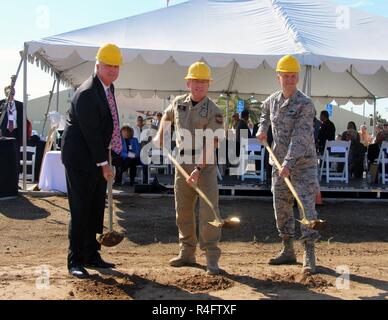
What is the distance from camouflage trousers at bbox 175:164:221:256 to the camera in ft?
17.1

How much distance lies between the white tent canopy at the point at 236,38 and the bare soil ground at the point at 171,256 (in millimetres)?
2864

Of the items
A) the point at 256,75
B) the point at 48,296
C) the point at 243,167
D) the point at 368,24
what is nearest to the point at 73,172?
the point at 48,296

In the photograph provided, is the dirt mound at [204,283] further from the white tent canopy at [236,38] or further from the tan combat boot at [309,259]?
the white tent canopy at [236,38]

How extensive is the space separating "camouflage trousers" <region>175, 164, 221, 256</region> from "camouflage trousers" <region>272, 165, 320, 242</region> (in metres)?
0.67

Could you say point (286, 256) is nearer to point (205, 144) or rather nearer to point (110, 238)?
point (205, 144)

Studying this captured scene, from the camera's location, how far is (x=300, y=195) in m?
5.18

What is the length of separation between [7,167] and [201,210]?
18.7 ft

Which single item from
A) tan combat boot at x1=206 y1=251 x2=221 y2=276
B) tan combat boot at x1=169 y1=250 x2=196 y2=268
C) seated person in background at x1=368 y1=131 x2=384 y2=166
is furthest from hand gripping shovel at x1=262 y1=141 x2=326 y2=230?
seated person in background at x1=368 y1=131 x2=384 y2=166

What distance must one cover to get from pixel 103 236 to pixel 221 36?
24.3 feet

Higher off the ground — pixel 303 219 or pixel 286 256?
pixel 303 219

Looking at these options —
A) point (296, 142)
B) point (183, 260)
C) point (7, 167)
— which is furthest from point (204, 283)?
point (7, 167)

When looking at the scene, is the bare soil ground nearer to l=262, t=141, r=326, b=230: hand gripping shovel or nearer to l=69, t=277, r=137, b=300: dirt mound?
l=69, t=277, r=137, b=300: dirt mound
